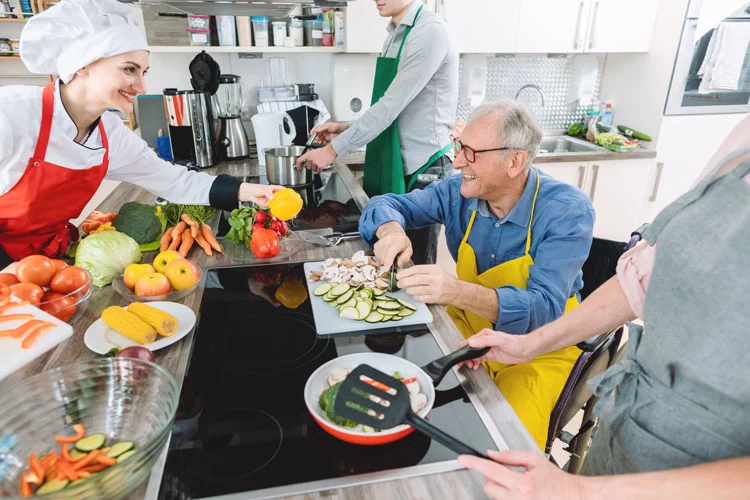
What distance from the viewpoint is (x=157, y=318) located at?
3.55ft

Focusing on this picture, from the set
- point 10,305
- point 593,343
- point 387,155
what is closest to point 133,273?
point 10,305

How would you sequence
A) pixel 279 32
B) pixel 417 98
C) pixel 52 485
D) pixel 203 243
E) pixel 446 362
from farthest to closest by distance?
pixel 279 32
pixel 417 98
pixel 203 243
pixel 446 362
pixel 52 485

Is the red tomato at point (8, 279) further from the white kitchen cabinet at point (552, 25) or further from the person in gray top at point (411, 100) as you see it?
the white kitchen cabinet at point (552, 25)

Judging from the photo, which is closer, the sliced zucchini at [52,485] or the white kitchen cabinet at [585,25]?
the sliced zucchini at [52,485]

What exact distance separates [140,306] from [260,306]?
295 millimetres

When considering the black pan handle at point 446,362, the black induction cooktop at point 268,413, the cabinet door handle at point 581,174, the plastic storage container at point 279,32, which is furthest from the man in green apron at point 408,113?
the cabinet door handle at point 581,174

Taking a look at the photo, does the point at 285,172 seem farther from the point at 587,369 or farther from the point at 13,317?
the point at 587,369

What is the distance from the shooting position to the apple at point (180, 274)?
1310mm

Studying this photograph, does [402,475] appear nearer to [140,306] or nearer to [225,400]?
[225,400]

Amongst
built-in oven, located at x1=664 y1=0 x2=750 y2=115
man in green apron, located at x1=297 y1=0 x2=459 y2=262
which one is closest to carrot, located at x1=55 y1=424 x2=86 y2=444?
man in green apron, located at x1=297 y1=0 x2=459 y2=262

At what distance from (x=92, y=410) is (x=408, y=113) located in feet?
6.26

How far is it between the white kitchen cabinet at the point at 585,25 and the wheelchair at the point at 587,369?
1.99 meters

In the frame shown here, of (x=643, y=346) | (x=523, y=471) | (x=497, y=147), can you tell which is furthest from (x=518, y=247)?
(x=523, y=471)

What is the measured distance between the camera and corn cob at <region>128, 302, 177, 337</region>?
1078 mm
